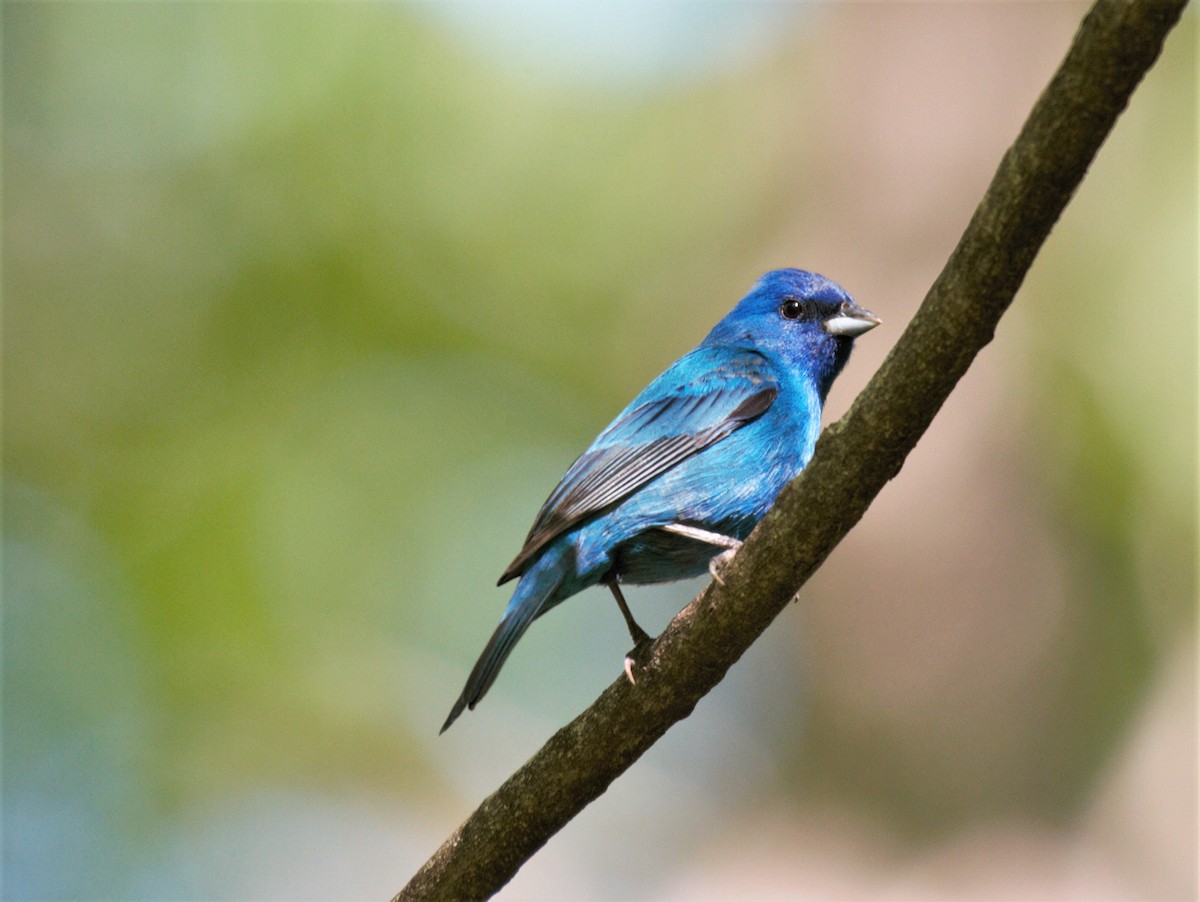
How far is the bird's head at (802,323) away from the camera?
616cm

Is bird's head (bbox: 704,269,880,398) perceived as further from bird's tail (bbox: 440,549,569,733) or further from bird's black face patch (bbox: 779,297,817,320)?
bird's tail (bbox: 440,549,569,733)

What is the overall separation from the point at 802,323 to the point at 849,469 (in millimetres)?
3100

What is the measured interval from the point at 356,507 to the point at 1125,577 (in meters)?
7.71

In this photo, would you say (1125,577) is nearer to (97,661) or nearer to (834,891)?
(834,891)

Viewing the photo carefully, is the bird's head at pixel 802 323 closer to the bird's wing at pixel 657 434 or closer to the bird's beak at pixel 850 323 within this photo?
the bird's beak at pixel 850 323

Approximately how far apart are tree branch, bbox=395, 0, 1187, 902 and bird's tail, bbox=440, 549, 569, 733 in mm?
1071

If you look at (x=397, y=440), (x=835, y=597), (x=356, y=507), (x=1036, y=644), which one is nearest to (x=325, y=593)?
(x=356, y=507)

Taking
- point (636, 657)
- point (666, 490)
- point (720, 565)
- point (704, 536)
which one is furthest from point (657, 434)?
point (720, 565)

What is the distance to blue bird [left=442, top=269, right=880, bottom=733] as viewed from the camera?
17.0 feet

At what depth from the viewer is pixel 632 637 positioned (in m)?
4.79

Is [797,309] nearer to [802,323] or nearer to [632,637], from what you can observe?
[802,323]

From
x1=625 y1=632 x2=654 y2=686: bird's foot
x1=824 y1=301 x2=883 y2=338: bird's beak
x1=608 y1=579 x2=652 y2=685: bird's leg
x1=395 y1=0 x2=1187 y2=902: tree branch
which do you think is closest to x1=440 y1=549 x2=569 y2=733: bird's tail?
x1=608 y1=579 x2=652 y2=685: bird's leg

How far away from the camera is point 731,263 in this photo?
11547mm

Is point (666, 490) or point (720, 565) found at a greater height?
point (666, 490)
